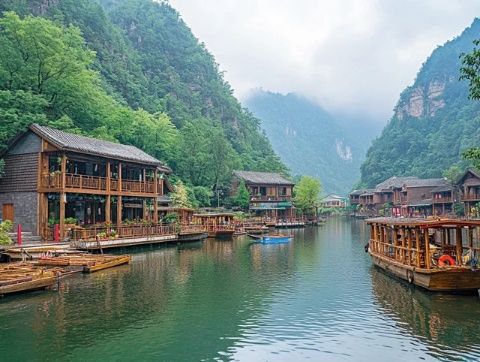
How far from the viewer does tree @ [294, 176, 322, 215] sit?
83.8 metres

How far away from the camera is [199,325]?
49.8ft

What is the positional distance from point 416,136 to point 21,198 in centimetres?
13359

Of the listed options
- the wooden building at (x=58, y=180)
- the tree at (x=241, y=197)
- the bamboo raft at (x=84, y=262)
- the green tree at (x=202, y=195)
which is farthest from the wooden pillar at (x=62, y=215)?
the tree at (x=241, y=197)

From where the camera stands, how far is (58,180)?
32.4m

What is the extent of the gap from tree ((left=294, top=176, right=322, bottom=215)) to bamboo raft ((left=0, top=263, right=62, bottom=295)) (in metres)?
65.7

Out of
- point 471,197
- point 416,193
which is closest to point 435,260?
point 471,197

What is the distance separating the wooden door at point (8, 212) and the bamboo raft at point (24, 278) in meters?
13.7

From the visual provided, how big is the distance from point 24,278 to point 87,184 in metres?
16.5

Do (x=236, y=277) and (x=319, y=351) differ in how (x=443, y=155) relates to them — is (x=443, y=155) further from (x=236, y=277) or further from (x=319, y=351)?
(x=319, y=351)

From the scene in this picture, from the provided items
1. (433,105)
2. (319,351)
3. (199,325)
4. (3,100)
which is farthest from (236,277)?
(433,105)

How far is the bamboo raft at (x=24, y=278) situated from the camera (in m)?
18.3

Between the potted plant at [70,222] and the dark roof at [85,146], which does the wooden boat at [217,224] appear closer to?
the dark roof at [85,146]

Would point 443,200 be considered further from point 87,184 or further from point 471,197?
point 87,184

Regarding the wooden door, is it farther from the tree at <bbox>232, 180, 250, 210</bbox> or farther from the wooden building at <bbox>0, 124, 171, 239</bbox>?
the tree at <bbox>232, 180, 250, 210</bbox>
